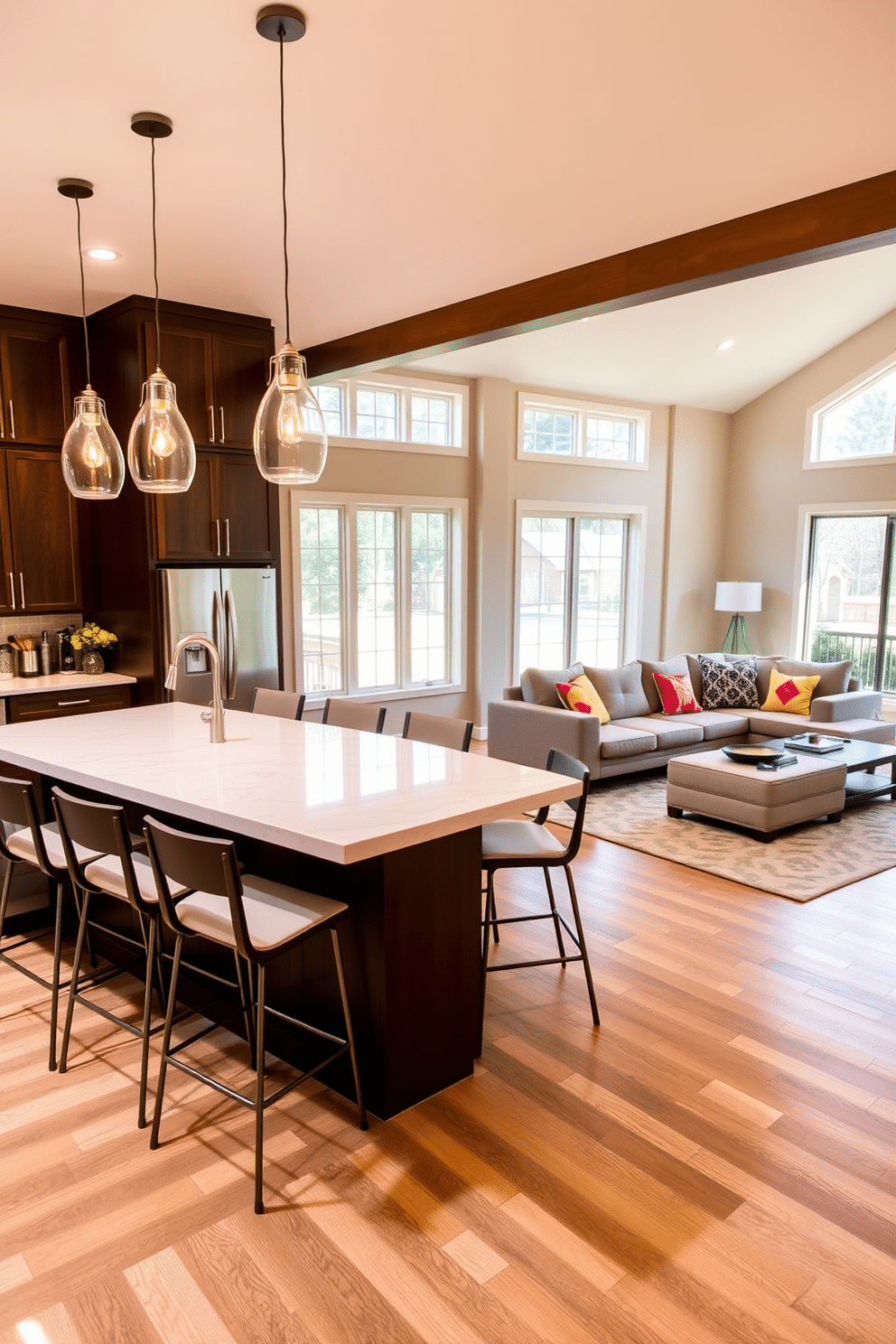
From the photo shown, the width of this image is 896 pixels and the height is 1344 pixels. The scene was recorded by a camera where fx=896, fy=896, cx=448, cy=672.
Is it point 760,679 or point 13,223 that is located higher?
point 13,223

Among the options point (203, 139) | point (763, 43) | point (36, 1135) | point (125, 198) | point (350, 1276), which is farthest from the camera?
point (125, 198)

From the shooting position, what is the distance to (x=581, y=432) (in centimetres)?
880

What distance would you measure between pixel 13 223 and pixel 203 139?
1.29 meters

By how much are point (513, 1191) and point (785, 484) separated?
8.57m

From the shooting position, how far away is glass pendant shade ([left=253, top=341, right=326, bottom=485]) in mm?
2695

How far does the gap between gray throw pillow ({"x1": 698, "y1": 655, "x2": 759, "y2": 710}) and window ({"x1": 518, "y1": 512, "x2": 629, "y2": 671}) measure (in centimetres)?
165

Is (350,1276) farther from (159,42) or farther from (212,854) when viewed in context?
(159,42)

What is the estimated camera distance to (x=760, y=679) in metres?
7.93

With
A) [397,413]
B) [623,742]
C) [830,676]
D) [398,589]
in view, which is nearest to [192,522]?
[398,589]

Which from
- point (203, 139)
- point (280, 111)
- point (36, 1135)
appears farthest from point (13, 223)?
point (36, 1135)

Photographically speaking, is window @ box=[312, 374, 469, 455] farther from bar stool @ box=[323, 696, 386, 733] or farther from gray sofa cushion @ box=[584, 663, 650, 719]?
bar stool @ box=[323, 696, 386, 733]

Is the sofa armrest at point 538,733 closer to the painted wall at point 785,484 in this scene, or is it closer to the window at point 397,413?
the window at point 397,413

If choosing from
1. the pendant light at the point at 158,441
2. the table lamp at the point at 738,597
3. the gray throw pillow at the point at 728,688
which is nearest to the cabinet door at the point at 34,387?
the pendant light at the point at 158,441

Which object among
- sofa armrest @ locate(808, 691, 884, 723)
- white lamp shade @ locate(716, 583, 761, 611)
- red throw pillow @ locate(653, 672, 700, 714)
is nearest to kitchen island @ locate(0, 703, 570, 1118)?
red throw pillow @ locate(653, 672, 700, 714)
